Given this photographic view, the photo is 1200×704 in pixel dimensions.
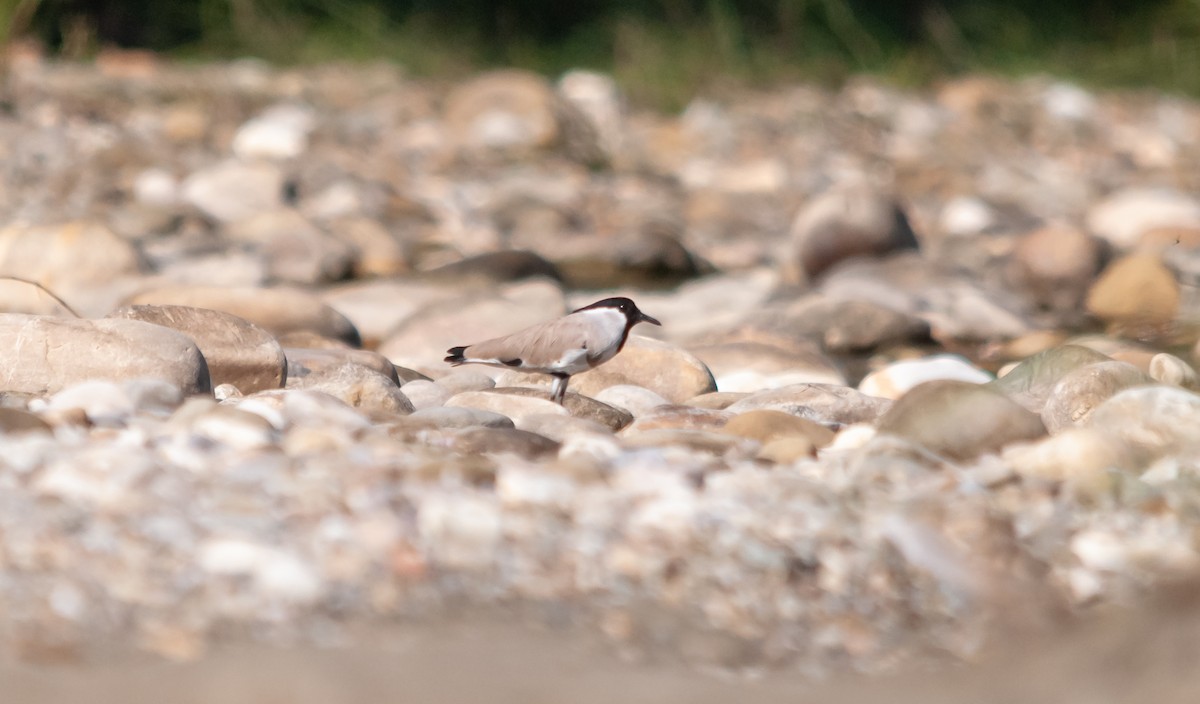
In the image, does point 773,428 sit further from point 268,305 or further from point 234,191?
point 234,191

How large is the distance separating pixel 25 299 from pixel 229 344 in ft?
2.21

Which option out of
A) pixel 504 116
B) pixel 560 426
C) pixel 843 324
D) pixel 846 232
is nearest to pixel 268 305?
pixel 560 426

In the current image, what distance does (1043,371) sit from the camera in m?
3.12

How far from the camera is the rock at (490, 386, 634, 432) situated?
9.50 feet

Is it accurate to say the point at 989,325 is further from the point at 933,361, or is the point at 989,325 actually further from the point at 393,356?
the point at 393,356

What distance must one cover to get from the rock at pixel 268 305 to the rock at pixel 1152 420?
2.14m

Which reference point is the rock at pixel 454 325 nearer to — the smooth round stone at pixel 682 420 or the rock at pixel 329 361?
the rock at pixel 329 361

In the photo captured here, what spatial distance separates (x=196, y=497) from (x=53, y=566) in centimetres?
25

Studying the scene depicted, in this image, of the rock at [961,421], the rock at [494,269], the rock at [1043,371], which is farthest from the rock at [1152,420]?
the rock at [494,269]

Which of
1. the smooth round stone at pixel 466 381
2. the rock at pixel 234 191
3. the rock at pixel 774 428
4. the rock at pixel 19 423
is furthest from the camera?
the rock at pixel 234 191

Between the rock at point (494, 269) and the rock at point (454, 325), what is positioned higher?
the rock at point (454, 325)

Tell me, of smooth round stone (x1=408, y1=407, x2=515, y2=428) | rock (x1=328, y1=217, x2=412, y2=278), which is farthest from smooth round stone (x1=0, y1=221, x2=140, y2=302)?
smooth round stone (x1=408, y1=407, x2=515, y2=428)

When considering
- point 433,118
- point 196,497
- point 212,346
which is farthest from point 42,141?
point 196,497

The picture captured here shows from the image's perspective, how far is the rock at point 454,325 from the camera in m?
3.91
